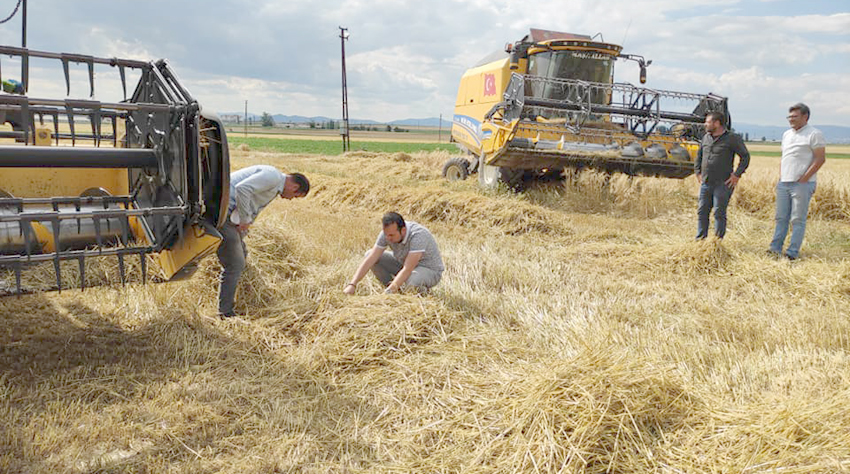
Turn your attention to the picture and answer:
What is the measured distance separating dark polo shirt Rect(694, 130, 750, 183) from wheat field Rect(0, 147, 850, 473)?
94cm

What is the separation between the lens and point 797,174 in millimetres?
6387

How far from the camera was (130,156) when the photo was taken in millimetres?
3594

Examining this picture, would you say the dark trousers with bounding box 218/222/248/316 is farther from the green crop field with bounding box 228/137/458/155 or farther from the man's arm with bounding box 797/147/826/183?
the green crop field with bounding box 228/137/458/155

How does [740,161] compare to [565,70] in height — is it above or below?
below

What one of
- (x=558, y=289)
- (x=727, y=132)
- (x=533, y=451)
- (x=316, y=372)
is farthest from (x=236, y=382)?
(x=727, y=132)

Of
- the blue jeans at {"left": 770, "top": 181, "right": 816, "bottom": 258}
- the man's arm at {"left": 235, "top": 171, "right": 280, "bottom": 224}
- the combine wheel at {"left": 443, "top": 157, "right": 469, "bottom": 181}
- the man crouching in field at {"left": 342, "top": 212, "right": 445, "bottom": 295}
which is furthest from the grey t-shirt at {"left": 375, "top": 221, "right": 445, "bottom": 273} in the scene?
the combine wheel at {"left": 443, "top": 157, "right": 469, "bottom": 181}

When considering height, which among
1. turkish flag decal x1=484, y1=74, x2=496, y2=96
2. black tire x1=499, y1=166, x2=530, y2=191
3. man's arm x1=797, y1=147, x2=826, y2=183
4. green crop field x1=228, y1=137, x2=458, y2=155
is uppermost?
turkish flag decal x1=484, y1=74, x2=496, y2=96

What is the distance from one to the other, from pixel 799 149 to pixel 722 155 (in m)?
0.73

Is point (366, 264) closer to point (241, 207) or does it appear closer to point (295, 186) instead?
point (295, 186)

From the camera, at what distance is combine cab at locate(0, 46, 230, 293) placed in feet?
10.1

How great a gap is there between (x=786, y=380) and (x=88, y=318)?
4.39 metres

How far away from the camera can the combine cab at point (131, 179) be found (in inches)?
121

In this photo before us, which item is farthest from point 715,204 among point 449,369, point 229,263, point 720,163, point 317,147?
point 317,147

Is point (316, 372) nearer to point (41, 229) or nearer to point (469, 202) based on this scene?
point (41, 229)
